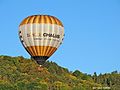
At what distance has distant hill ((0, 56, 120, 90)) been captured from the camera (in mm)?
141538

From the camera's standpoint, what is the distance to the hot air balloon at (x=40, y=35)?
1748 inches

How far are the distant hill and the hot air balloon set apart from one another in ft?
277

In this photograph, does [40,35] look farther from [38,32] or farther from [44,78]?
[44,78]

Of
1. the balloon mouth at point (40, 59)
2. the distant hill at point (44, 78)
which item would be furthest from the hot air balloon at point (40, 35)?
the distant hill at point (44, 78)

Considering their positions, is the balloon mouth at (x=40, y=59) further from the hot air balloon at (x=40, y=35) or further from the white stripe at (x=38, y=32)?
the white stripe at (x=38, y=32)

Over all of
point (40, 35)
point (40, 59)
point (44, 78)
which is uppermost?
point (44, 78)

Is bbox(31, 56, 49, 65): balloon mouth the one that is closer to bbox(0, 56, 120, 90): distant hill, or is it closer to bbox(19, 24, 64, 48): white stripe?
bbox(19, 24, 64, 48): white stripe

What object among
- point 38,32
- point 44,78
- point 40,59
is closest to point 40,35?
point 38,32

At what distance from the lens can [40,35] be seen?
147 feet

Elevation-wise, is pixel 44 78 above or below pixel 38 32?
above

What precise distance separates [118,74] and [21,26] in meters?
137

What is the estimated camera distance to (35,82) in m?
143

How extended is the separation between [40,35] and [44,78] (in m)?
112

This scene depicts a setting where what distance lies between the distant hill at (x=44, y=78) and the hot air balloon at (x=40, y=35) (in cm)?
8438
